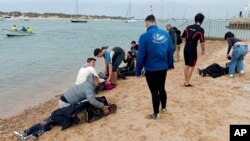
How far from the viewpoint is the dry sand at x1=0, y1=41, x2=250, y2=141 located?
5.66 metres

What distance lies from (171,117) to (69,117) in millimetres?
1953

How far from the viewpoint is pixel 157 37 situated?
18.4 ft

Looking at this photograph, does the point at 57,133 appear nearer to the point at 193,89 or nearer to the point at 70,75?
the point at 193,89

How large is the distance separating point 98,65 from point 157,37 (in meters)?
12.3

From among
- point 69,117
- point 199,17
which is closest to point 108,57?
point 199,17

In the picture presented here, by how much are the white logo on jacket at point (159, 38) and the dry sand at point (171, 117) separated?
1.49m

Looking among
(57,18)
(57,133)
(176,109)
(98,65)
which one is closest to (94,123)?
(57,133)

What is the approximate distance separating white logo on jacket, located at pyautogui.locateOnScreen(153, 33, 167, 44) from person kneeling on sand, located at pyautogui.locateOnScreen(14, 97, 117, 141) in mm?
1922

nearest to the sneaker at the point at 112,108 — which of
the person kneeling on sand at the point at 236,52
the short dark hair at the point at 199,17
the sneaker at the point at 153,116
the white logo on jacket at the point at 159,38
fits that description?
the sneaker at the point at 153,116

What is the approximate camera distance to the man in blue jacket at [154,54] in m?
5.62

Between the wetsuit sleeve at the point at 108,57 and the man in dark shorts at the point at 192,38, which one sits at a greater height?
the man in dark shorts at the point at 192,38

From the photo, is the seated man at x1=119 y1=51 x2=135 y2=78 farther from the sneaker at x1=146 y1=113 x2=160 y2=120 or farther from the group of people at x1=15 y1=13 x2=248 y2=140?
the sneaker at x1=146 y1=113 x2=160 y2=120

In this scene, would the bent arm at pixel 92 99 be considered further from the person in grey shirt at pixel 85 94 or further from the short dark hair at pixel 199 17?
the short dark hair at pixel 199 17

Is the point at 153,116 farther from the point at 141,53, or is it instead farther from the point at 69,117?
the point at 69,117
